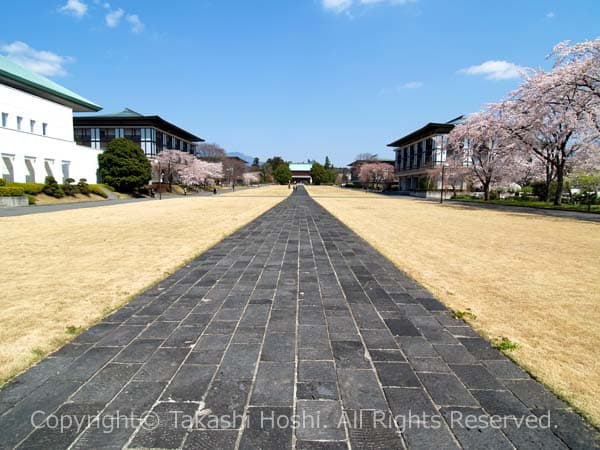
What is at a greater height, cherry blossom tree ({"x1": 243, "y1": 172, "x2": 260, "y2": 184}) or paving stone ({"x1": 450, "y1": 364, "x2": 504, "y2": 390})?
cherry blossom tree ({"x1": 243, "y1": 172, "x2": 260, "y2": 184})

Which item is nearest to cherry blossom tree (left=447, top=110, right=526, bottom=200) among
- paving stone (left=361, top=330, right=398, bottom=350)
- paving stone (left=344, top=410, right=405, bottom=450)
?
paving stone (left=361, top=330, right=398, bottom=350)

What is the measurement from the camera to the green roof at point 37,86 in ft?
93.4

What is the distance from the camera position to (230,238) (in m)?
9.94

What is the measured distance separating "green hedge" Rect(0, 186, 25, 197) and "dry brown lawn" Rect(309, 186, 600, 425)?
25.6 m

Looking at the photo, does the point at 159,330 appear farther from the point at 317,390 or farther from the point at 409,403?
the point at 409,403

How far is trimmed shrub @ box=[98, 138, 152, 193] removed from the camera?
37.2 meters

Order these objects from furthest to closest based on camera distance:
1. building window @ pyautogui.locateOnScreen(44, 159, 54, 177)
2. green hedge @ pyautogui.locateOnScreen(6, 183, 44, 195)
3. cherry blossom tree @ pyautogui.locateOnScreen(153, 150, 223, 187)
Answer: cherry blossom tree @ pyautogui.locateOnScreen(153, 150, 223, 187), building window @ pyautogui.locateOnScreen(44, 159, 54, 177), green hedge @ pyautogui.locateOnScreen(6, 183, 44, 195)

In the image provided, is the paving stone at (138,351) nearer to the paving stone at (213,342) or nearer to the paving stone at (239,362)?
the paving stone at (213,342)

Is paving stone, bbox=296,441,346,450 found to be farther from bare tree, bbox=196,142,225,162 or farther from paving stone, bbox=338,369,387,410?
bare tree, bbox=196,142,225,162

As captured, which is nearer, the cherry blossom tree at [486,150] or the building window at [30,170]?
the building window at [30,170]

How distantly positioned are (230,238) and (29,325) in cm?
644

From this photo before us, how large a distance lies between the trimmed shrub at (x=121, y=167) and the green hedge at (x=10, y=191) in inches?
552

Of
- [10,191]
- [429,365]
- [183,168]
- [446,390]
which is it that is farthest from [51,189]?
[446,390]

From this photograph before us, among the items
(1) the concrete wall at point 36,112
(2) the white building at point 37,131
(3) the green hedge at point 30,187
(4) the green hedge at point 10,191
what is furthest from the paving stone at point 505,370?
(1) the concrete wall at point 36,112
